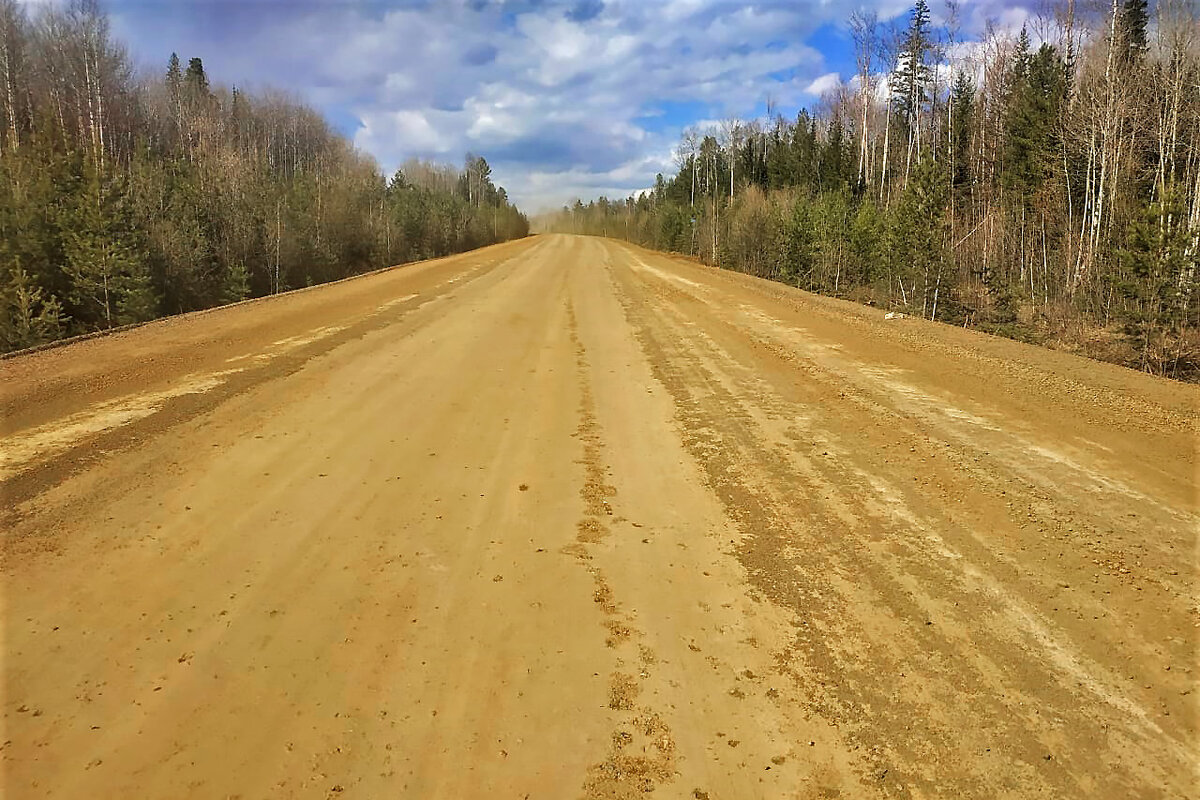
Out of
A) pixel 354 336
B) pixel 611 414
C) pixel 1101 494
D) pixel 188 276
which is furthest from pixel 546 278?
pixel 1101 494

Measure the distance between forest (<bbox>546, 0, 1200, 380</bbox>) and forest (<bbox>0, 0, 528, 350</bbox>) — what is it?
64.3 feet

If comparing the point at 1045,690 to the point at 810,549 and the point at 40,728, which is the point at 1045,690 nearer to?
the point at 810,549

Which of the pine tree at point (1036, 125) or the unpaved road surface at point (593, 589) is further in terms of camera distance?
the pine tree at point (1036, 125)

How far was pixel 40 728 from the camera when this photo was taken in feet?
9.34

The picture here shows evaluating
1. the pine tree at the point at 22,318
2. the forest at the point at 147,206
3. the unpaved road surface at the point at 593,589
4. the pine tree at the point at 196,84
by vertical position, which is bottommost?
the unpaved road surface at the point at 593,589

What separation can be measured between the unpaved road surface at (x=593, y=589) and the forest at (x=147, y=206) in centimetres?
911

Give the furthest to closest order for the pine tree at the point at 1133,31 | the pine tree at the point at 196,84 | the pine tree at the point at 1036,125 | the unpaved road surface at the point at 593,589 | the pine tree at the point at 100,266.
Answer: the pine tree at the point at 196,84, the pine tree at the point at 1036,125, the pine tree at the point at 1133,31, the pine tree at the point at 100,266, the unpaved road surface at the point at 593,589

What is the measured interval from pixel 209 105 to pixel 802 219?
5179 cm

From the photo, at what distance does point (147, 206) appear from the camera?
20281mm

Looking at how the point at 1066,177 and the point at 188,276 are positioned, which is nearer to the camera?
the point at 188,276

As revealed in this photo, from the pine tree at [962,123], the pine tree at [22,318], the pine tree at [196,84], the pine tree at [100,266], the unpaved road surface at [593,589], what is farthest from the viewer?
the pine tree at [196,84]

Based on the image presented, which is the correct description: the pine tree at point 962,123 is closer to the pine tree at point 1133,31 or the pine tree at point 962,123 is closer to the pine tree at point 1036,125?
the pine tree at point 1036,125

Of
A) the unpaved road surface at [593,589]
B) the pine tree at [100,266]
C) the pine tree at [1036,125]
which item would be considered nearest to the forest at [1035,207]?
the pine tree at [1036,125]

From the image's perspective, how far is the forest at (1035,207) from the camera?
47.5ft
